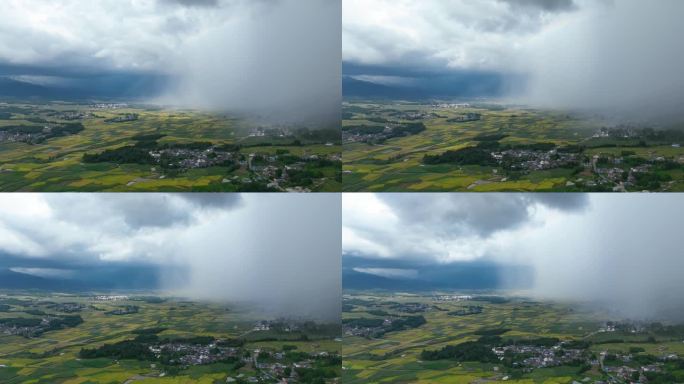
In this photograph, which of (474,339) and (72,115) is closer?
(474,339)

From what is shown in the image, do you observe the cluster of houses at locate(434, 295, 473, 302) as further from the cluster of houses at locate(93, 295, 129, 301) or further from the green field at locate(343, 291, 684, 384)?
the cluster of houses at locate(93, 295, 129, 301)

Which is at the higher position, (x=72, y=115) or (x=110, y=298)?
(x=72, y=115)

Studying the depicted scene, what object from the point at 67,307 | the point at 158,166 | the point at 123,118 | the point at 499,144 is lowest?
the point at 67,307

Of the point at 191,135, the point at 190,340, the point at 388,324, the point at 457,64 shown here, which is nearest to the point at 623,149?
the point at 457,64

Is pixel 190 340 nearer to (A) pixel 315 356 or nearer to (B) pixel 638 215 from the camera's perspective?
(A) pixel 315 356

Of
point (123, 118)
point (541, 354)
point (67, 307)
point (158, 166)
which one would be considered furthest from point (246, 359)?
point (541, 354)

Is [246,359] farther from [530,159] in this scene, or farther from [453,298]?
[530,159]
